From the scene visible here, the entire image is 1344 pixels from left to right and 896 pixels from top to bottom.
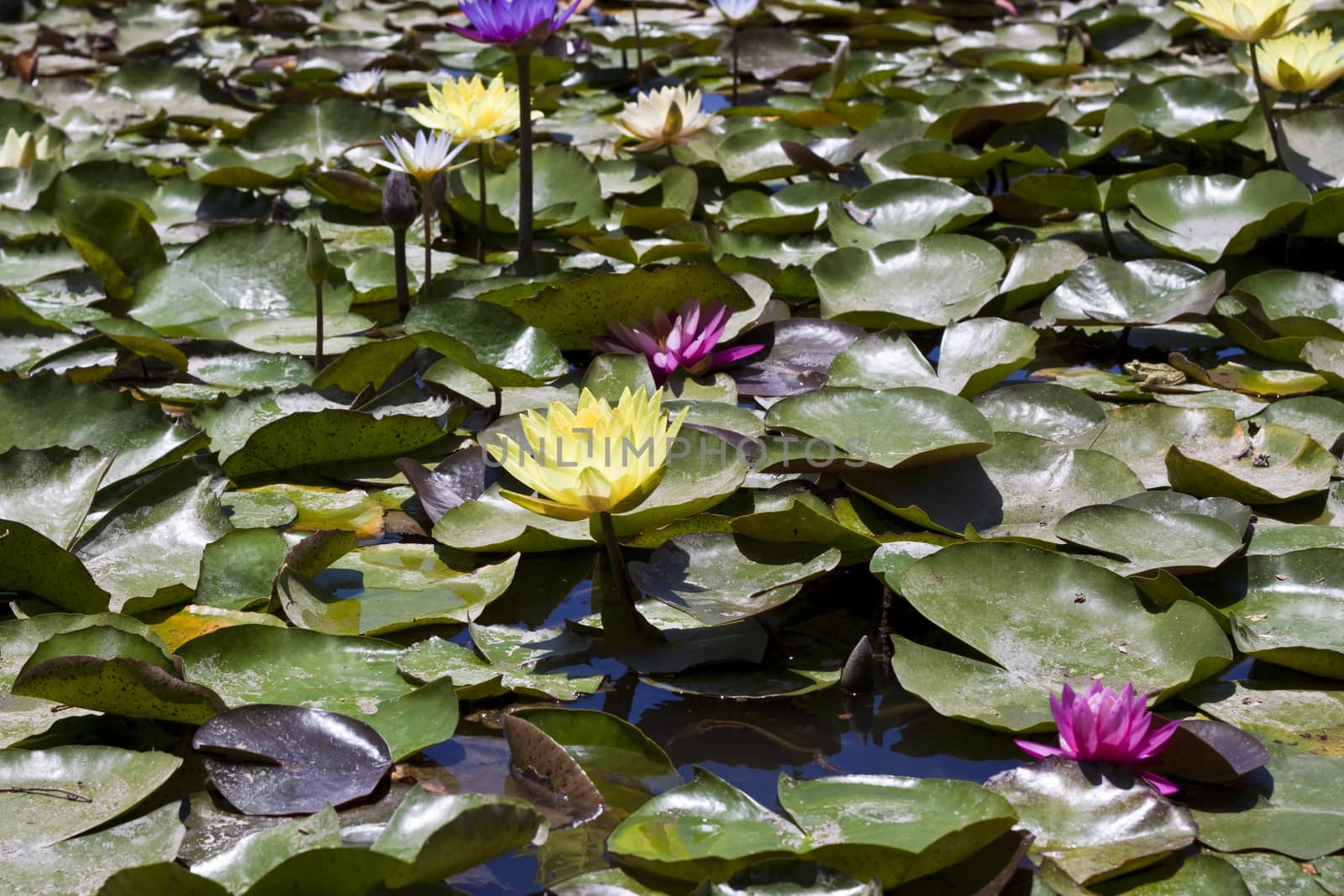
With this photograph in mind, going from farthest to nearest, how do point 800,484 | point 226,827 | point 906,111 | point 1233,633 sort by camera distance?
point 906,111 → point 800,484 → point 1233,633 → point 226,827

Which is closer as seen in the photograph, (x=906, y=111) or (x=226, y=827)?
(x=226, y=827)

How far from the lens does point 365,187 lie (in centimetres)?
374

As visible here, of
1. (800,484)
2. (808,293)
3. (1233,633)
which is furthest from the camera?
(808,293)

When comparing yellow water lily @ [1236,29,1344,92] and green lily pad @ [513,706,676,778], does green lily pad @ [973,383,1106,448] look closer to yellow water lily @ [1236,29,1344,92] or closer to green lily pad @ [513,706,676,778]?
green lily pad @ [513,706,676,778]

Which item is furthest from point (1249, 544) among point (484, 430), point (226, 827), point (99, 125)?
point (99, 125)

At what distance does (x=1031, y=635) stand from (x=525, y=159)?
5.49 ft

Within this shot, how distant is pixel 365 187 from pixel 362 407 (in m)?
1.39

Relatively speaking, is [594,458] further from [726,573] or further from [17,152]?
[17,152]

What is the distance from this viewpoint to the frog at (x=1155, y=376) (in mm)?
2600

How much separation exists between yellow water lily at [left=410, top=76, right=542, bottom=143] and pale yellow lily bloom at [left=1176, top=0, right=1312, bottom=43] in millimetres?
1693

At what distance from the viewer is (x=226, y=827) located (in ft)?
4.89

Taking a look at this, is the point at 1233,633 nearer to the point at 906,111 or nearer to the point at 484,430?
the point at 484,430

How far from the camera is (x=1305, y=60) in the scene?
3.38 meters

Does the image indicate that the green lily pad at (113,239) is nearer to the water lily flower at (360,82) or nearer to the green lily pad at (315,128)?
the green lily pad at (315,128)
